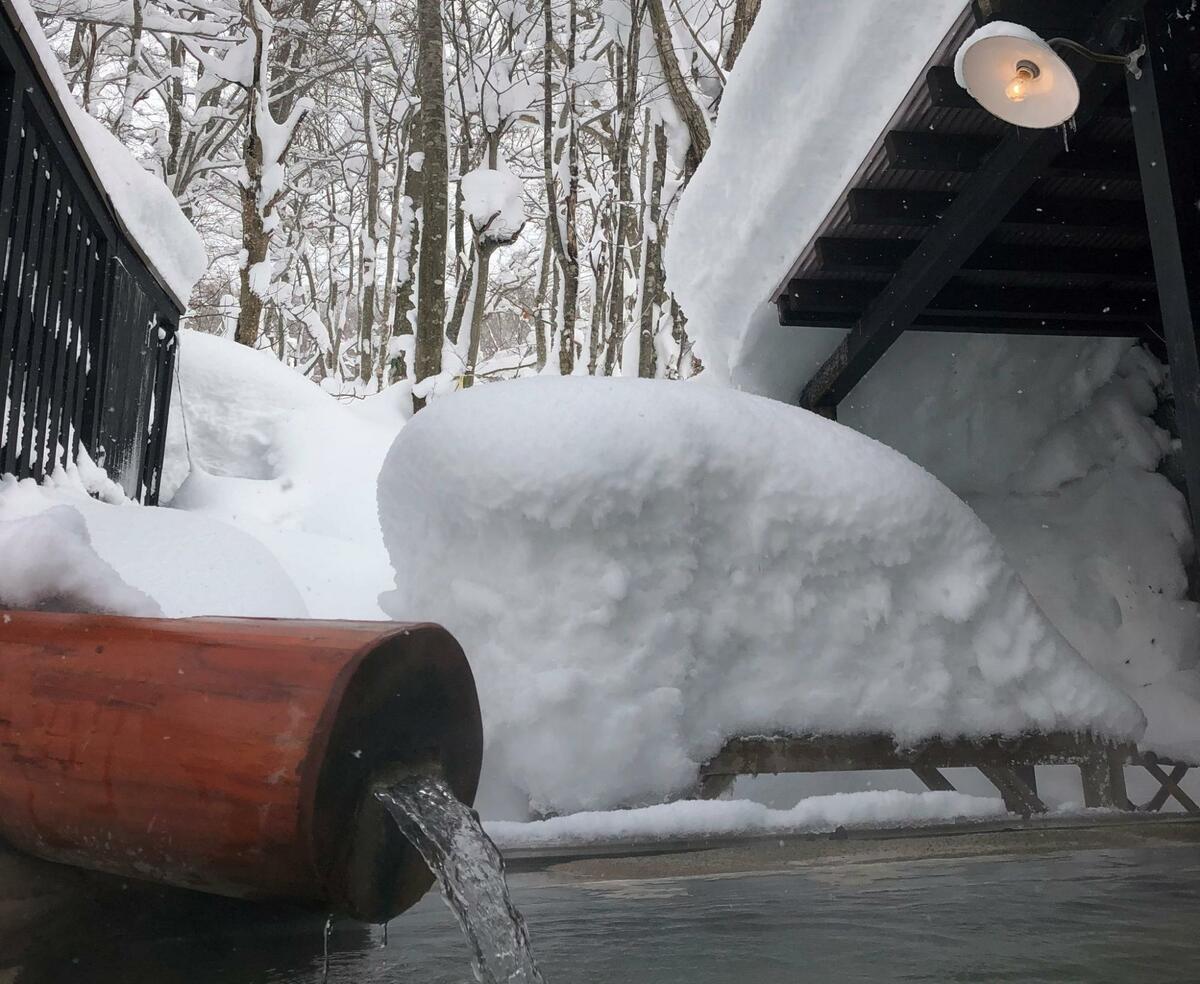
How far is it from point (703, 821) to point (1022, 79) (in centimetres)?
226

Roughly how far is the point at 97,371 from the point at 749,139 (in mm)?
3155

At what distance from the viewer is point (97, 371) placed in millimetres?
4309

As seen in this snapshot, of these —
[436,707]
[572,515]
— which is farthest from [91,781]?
[572,515]

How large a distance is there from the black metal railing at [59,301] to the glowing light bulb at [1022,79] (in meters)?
2.80

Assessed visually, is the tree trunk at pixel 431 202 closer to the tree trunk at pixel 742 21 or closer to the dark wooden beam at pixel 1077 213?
the tree trunk at pixel 742 21

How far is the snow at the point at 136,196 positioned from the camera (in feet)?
10.2

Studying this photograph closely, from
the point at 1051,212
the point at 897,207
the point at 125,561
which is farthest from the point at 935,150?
the point at 125,561

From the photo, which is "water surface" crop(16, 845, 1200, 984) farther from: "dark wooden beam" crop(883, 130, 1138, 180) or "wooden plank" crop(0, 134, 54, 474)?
"dark wooden beam" crop(883, 130, 1138, 180)

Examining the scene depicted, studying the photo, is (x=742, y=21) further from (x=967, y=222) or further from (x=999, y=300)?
(x=967, y=222)

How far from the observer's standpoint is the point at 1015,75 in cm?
254

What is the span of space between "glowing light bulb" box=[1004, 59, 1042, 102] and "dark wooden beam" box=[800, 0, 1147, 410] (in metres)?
0.41

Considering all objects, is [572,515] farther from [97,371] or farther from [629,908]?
[97,371]

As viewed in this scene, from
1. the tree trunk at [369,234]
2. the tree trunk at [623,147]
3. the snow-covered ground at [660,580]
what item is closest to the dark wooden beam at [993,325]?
the snow-covered ground at [660,580]

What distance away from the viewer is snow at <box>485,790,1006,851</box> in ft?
8.75
